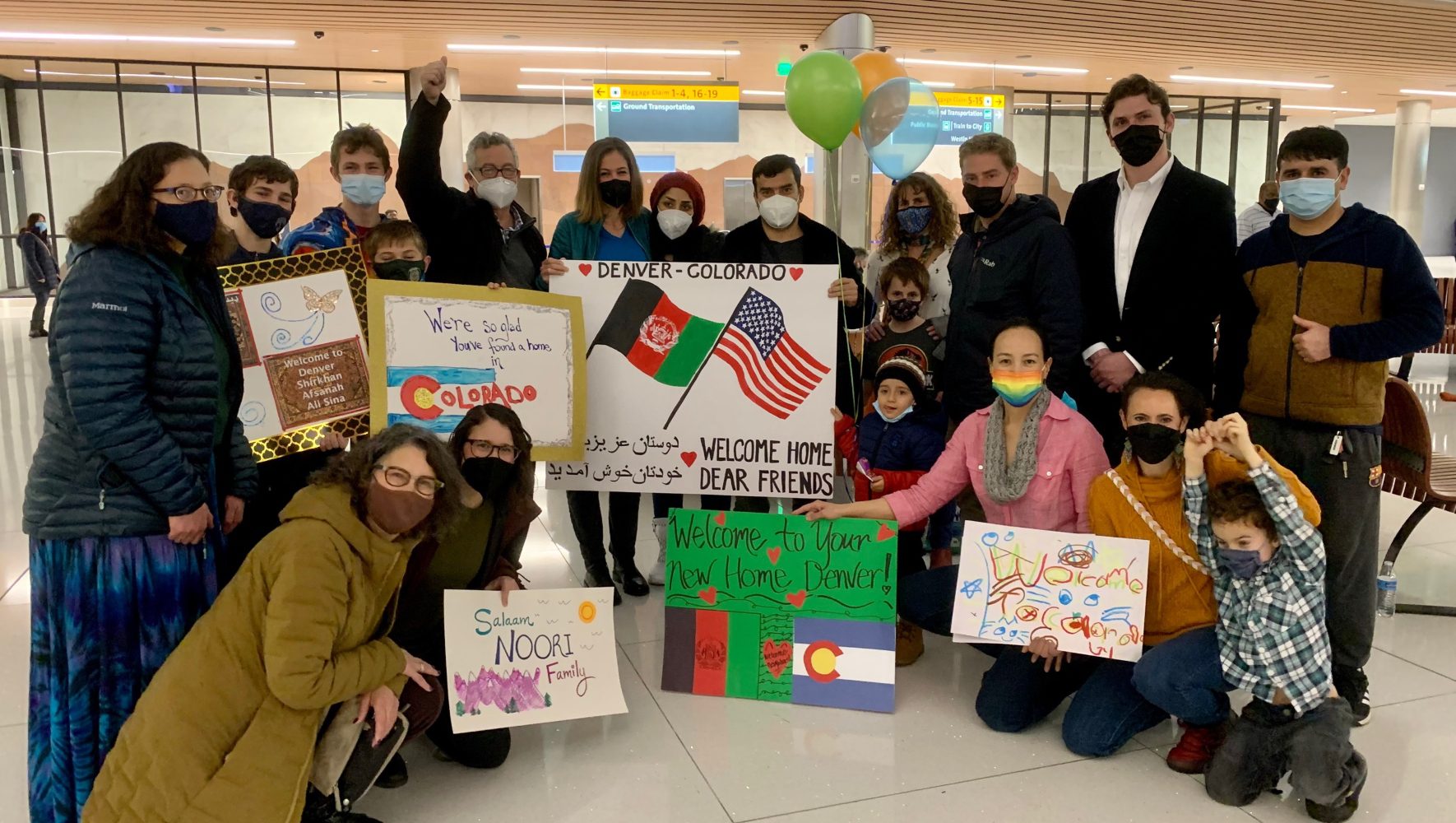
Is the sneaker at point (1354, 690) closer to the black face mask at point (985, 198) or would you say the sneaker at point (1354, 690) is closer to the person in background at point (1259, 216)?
the black face mask at point (985, 198)

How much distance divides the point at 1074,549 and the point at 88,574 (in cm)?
235

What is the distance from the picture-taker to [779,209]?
3488 mm

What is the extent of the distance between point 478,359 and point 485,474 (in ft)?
1.99

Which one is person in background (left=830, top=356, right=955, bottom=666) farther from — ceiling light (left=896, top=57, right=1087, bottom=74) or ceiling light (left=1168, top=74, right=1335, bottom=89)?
ceiling light (left=1168, top=74, right=1335, bottom=89)

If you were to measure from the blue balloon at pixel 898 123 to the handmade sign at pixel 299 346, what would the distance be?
2128 millimetres

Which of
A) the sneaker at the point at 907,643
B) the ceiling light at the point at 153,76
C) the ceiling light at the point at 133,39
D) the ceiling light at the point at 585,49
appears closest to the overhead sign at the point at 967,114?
the ceiling light at the point at 585,49

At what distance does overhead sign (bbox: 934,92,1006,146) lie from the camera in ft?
45.4

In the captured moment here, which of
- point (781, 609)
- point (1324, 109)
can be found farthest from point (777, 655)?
point (1324, 109)

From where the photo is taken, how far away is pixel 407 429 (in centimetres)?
222

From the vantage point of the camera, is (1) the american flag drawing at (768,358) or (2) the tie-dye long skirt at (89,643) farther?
(1) the american flag drawing at (768,358)

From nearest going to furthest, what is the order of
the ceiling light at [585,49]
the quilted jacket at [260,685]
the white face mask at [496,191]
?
the quilted jacket at [260,685], the white face mask at [496,191], the ceiling light at [585,49]

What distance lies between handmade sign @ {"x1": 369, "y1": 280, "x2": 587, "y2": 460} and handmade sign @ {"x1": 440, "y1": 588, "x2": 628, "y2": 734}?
0.66 meters

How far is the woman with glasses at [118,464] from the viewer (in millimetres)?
1941

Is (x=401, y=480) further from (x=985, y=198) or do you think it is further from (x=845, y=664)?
(x=985, y=198)
